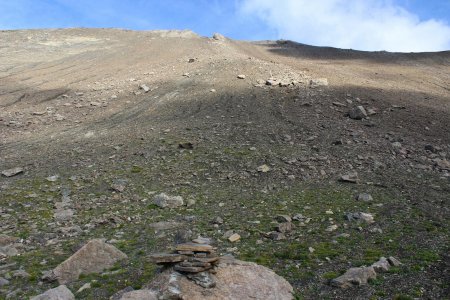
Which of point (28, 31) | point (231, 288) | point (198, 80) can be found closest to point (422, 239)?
point (231, 288)

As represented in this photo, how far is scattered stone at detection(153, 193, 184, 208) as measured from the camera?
12484 mm

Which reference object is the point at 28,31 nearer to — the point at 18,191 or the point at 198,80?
the point at 198,80

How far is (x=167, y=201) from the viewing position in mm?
12578

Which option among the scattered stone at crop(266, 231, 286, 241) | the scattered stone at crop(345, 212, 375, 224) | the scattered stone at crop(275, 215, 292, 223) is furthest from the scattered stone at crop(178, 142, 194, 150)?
the scattered stone at crop(345, 212, 375, 224)

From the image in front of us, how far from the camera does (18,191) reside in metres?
13.4

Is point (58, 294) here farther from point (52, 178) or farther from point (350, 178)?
point (350, 178)

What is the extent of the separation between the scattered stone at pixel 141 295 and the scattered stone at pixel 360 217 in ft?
20.1

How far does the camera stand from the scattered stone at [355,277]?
7.86m

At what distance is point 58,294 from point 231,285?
9.72ft

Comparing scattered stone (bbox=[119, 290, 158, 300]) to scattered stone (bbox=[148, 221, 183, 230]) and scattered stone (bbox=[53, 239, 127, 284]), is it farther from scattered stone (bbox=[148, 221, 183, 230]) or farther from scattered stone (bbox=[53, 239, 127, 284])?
scattered stone (bbox=[148, 221, 183, 230])

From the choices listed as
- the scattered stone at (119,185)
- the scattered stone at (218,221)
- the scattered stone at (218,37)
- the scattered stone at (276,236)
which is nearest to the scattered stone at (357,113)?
the scattered stone at (218,221)

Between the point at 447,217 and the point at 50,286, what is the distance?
958 cm

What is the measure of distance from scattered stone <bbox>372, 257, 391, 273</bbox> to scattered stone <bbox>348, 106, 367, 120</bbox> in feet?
37.5

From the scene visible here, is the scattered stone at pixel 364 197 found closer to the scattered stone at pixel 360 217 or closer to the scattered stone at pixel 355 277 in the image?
the scattered stone at pixel 360 217
